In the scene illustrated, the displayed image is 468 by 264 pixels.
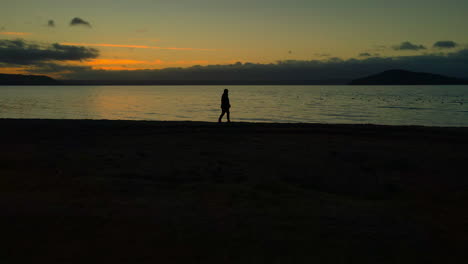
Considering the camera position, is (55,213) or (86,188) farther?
(86,188)

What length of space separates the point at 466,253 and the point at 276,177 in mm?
4773

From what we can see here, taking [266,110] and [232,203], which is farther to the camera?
[266,110]

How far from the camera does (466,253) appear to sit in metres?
4.66

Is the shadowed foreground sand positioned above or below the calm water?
above

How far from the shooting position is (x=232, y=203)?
6.69 m

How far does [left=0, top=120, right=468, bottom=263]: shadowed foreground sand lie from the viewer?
466cm

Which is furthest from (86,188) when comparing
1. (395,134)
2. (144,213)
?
(395,134)

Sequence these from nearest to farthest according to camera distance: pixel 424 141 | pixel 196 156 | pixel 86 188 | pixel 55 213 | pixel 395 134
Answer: pixel 55 213
pixel 86 188
pixel 196 156
pixel 424 141
pixel 395 134

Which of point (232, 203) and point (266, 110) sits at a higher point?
point (232, 203)

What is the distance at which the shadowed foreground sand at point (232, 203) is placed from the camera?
4660mm

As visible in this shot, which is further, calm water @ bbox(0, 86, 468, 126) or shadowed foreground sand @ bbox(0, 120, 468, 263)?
calm water @ bbox(0, 86, 468, 126)

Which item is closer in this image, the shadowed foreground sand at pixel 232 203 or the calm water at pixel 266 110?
the shadowed foreground sand at pixel 232 203

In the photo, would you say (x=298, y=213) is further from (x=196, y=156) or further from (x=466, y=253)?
(x=196, y=156)

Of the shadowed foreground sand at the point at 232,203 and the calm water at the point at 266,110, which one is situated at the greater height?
the shadowed foreground sand at the point at 232,203
